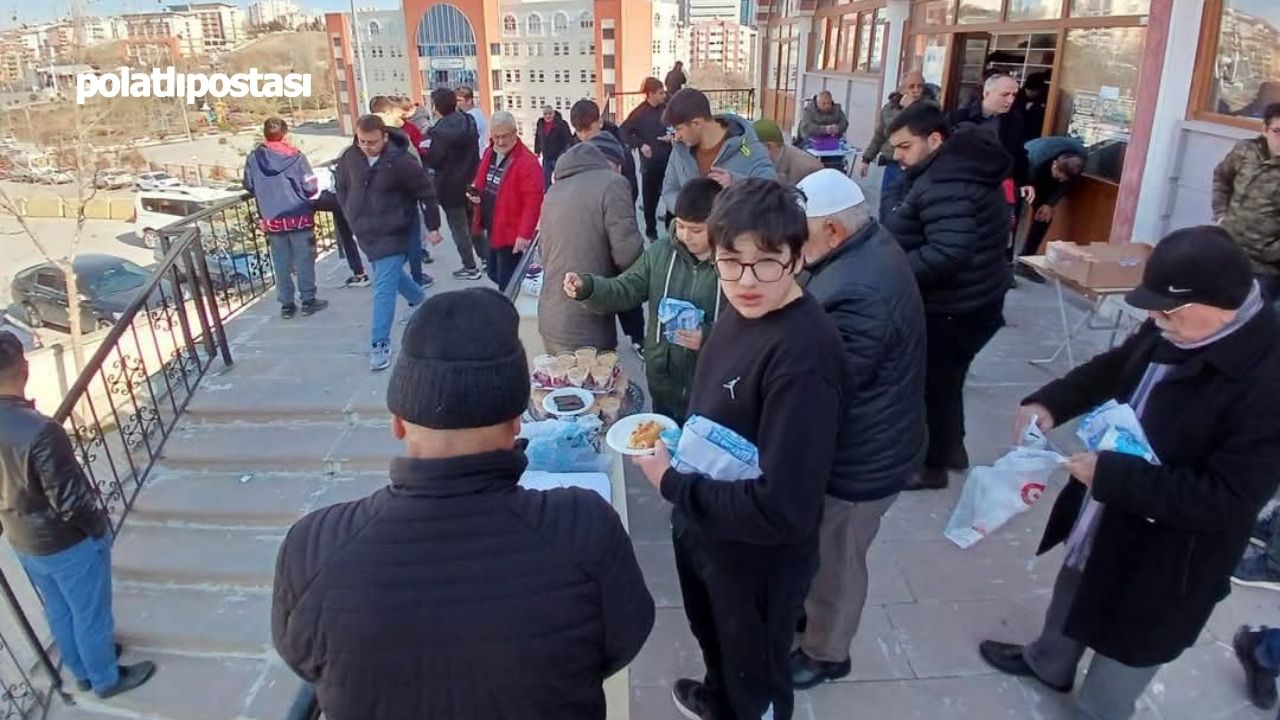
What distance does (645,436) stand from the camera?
2.21m

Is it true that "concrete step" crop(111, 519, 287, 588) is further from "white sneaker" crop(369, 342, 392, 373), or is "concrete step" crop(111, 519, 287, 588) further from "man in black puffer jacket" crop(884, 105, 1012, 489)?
"man in black puffer jacket" crop(884, 105, 1012, 489)

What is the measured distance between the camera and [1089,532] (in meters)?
2.22

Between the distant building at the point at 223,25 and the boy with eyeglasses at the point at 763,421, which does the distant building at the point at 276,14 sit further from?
the boy with eyeglasses at the point at 763,421

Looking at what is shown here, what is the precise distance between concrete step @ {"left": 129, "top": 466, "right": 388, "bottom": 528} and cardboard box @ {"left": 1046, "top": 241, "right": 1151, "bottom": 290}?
455 cm

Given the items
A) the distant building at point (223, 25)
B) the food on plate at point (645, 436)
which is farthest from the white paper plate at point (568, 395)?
the distant building at point (223, 25)

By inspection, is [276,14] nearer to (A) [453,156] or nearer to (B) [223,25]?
(B) [223,25]

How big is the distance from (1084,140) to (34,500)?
794 centimetres

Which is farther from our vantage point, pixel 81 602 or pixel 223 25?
pixel 223 25

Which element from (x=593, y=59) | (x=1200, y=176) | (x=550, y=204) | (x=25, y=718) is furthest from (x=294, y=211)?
(x=593, y=59)

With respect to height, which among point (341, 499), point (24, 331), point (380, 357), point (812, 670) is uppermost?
point (380, 357)

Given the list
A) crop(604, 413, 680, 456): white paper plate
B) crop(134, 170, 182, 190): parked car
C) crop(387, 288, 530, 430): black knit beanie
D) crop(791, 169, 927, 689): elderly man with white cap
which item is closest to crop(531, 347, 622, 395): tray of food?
crop(604, 413, 680, 456): white paper plate

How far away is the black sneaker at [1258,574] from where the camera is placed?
3121 mm

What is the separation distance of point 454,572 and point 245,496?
4742 millimetres

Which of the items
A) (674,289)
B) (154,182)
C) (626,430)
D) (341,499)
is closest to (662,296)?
(674,289)
